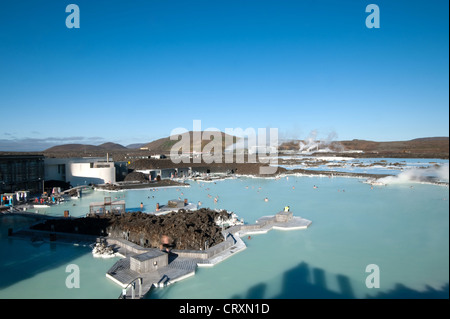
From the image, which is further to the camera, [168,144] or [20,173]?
[168,144]

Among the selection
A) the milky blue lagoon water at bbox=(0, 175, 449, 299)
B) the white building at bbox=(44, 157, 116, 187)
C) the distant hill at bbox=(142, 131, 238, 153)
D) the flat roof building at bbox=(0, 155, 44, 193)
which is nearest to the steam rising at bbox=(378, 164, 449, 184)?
the milky blue lagoon water at bbox=(0, 175, 449, 299)

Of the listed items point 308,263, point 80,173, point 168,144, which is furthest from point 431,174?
point 168,144

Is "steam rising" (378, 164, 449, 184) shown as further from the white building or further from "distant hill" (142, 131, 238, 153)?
"distant hill" (142, 131, 238, 153)

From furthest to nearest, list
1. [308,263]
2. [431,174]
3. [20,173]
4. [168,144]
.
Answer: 1. [168,144]
2. [20,173]
3. [308,263]
4. [431,174]

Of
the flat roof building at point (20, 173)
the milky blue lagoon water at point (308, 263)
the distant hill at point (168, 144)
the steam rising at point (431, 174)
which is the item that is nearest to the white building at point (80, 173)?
the flat roof building at point (20, 173)

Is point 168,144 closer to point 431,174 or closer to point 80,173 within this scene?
point 80,173

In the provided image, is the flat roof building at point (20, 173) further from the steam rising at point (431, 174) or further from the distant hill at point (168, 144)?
the distant hill at point (168, 144)

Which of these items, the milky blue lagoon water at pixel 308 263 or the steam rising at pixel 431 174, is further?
the milky blue lagoon water at pixel 308 263

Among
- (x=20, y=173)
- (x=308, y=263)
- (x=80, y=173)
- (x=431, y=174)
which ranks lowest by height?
(x=308, y=263)

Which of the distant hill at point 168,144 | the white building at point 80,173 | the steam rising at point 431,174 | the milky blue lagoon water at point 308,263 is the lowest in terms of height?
the milky blue lagoon water at point 308,263

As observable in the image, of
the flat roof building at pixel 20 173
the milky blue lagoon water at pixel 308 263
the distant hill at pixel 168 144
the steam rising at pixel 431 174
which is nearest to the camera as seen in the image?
the steam rising at pixel 431 174

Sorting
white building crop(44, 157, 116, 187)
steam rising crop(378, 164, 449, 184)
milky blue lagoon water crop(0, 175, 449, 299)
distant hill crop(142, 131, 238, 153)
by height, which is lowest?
milky blue lagoon water crop(0, 175, 449, 299)
